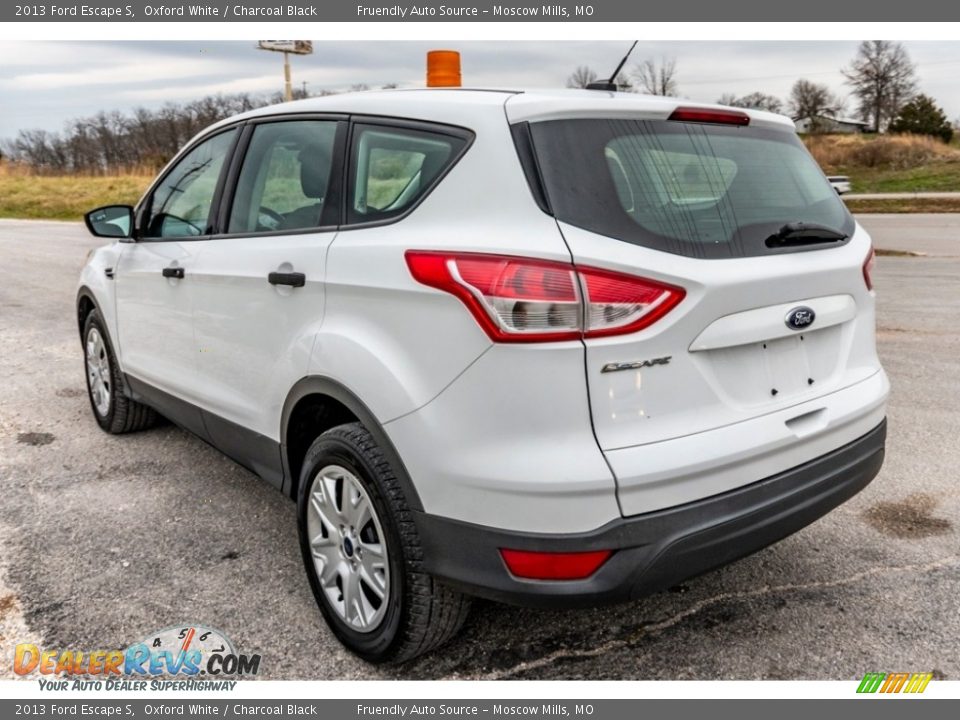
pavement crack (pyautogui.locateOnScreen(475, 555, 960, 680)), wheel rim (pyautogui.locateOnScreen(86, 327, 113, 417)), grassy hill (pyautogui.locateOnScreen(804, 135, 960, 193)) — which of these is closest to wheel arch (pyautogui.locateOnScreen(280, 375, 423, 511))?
pavement crack (pyautogui.locateOnScreen(475, 555, 960, 680))

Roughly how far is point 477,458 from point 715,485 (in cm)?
66

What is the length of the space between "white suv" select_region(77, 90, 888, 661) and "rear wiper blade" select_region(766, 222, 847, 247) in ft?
0.05

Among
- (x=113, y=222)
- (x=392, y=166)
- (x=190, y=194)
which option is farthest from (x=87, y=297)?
(x=392, y=166)

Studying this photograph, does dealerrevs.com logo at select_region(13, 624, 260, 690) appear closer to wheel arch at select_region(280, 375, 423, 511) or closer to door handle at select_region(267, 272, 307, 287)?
wheel arch at select_region(280, 375, 423, 511)

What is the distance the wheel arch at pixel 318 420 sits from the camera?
2365mm

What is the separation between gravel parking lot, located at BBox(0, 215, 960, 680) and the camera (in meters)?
2.69

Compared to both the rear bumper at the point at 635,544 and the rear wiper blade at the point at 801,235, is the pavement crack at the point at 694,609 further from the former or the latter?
the rear wiper blade at the point at 801,235

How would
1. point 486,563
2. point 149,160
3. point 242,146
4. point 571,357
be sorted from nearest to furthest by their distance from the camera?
point 571,357 < point 486,563 < point 242,146 < point 149,160

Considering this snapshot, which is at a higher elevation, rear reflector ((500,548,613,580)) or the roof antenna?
the roof antenna

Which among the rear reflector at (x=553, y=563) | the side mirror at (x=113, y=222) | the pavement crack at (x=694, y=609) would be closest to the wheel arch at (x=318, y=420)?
the rear reflector at (x=553, y=563)

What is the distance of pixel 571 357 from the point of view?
2.08m

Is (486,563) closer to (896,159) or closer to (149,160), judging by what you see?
(896,159)

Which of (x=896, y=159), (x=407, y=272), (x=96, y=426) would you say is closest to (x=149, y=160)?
(x=896, y=159)

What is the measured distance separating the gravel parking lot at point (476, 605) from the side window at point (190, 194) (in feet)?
4.32
